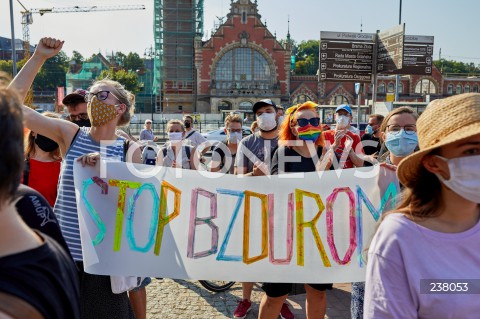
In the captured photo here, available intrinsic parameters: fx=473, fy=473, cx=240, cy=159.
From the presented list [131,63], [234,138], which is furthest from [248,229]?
[131,63]

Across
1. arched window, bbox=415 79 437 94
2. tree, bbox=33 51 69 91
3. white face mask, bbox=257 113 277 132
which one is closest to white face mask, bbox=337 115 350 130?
white face mask, bbox=257 113 277 132

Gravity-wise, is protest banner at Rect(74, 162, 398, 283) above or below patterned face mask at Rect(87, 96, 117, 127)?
below

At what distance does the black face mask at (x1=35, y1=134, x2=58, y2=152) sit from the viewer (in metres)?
3.83

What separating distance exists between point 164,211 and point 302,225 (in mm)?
1006

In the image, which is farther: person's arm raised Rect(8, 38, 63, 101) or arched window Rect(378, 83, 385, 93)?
arched window Rect(378, 83, 385, 93)

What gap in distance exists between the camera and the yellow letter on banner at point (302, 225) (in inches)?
132

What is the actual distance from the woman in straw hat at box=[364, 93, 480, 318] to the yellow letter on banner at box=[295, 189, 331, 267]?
1.67 metres

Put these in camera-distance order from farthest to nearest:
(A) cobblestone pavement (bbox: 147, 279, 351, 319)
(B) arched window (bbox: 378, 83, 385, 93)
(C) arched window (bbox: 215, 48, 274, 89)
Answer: (B) arched window (bbox: 378, 83, 385, 93), (C) arched window (bbox: 215, 48, 274, 89), (A) cobblestone pavement (bbox: 147, 279, 351, 319)

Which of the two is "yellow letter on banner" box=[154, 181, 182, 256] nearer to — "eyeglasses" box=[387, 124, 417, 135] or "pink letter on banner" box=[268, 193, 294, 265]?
"pink letter on banner" box=[268, 193, 294, 265]

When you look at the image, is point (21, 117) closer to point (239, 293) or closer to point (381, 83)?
point (239, 293)

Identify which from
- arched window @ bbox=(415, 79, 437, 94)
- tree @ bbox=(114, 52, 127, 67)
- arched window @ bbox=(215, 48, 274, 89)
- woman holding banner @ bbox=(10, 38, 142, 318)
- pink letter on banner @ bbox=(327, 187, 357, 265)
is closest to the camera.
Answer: woman holding banner @ bbox=(10, 38, 142, 318)

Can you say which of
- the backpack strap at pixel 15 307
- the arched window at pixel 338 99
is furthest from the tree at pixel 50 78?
the backpack strap at pixel 15 307

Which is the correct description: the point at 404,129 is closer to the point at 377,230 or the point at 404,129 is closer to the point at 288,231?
the point at 288,231

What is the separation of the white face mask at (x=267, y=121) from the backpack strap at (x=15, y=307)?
3.95 m
